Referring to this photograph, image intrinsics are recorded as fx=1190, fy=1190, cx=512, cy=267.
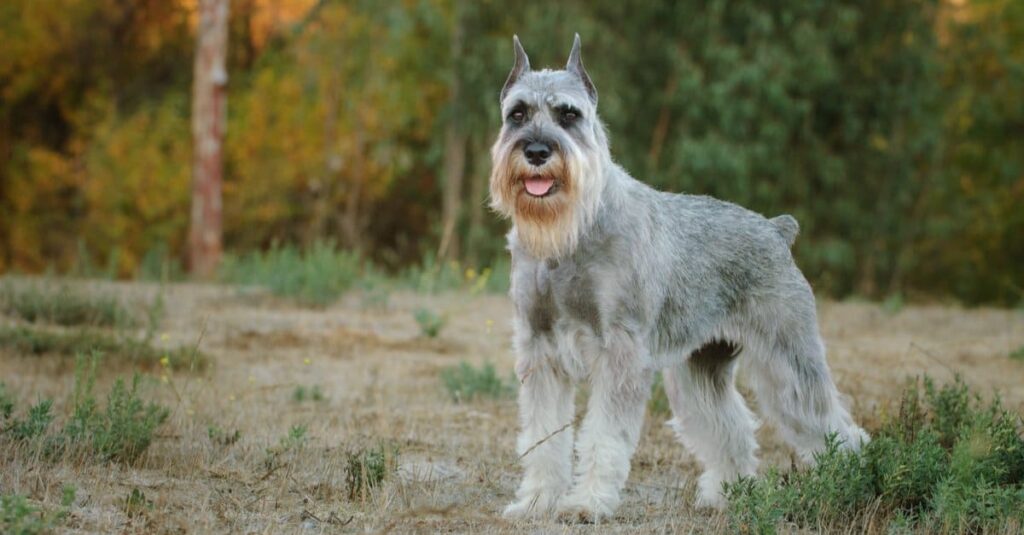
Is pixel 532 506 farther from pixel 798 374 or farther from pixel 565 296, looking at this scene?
pixel 798 374

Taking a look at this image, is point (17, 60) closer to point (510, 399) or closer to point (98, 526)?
point (510, 399)

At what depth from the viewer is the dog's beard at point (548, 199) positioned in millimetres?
6215

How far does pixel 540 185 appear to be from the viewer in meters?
6.27

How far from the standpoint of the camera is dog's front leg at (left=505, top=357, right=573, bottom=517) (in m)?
6.57

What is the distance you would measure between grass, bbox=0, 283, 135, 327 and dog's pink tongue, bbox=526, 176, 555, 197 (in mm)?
7379

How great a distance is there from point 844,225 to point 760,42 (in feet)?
23.1

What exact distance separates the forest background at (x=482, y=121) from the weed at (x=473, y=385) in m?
17.4

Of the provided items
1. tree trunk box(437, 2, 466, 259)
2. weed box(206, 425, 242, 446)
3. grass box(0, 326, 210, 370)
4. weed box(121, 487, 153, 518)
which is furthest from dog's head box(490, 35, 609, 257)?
tree trunk box(437, 2, 466, 259)

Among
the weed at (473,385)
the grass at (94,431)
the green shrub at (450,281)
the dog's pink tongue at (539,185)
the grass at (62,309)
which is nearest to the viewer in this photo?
the dog's pink tongue at (539,185)

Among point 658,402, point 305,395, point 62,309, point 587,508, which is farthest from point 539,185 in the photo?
point 62,309

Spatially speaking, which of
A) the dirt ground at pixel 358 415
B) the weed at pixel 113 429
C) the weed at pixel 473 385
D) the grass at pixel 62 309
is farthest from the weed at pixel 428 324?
the weed at pixel 113 429

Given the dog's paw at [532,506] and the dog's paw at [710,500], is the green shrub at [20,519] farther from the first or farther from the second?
the dog's paw at [710,500]

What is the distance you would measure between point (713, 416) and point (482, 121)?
24.3m

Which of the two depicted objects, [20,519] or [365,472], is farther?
[365,472]
